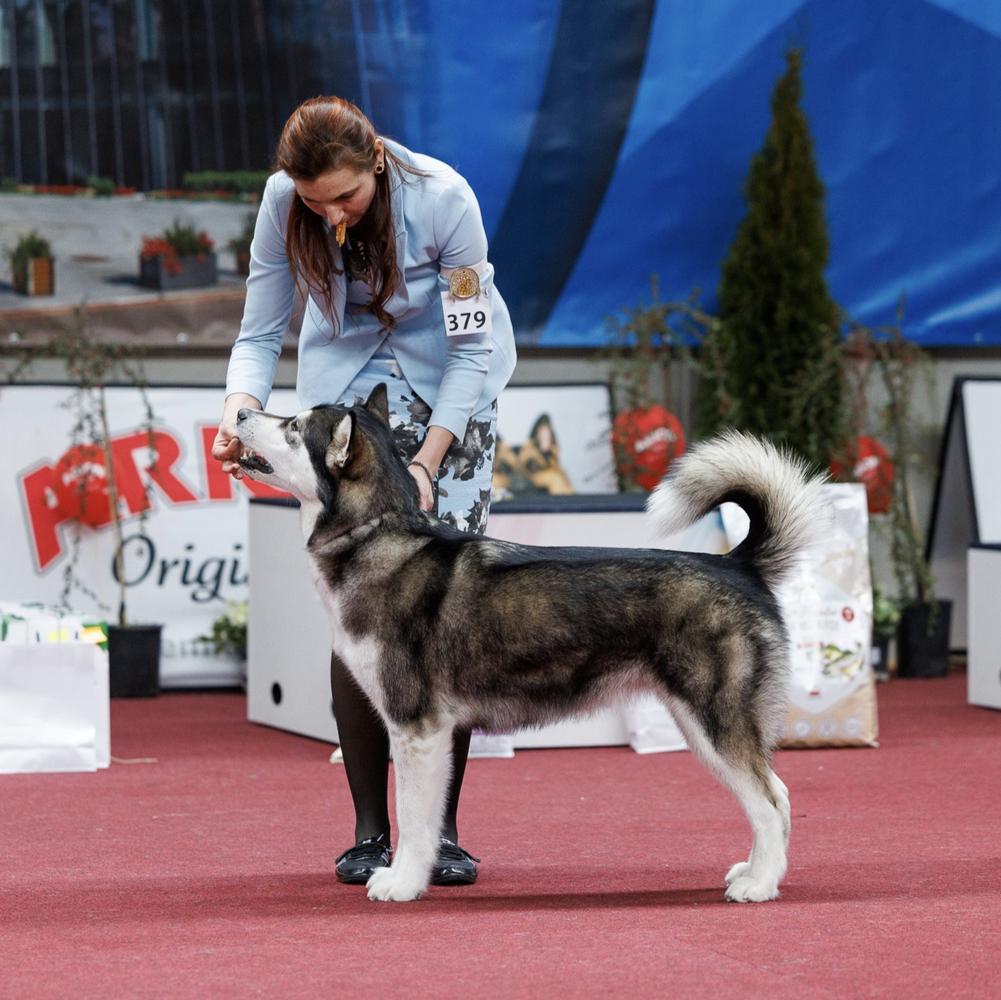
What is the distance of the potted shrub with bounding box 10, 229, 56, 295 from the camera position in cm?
692

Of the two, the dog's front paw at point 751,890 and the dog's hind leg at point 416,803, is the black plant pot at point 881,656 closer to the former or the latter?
the dog's front paw at point 751,890

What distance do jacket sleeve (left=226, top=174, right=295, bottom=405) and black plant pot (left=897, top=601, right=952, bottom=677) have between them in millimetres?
4305

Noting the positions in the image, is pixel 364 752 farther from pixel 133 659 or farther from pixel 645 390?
pixel 645 390

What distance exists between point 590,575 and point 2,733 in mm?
2457

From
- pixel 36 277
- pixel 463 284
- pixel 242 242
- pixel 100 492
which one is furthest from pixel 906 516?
pixel 463 284

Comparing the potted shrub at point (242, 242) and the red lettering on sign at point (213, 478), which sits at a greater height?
the potted shrub at point (242, 242)

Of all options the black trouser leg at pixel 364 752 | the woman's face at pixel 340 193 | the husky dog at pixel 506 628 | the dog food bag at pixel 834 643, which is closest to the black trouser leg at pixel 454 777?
the black trouser leg at pixel 364 752

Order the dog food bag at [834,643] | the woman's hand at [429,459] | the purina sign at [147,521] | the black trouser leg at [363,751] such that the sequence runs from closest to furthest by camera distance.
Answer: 1. the woman's hand at [429,459]
2. the black trouser leg at [363,751]
3. the dog food bag at [834,643]
4. the purina sign at [147,521]

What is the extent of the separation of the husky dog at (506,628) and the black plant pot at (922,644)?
4.14 meters

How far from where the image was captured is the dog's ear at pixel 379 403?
10.9 feet

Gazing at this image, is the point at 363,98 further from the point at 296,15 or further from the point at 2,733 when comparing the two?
the point at 2,733

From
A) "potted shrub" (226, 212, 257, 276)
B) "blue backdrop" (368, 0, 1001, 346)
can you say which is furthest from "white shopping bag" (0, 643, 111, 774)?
"blue backdrop" (368, 0, 1001, 346)

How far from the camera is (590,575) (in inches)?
126

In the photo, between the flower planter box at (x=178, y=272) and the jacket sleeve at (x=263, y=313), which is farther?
the flower planter box at (x=178, y=272)
